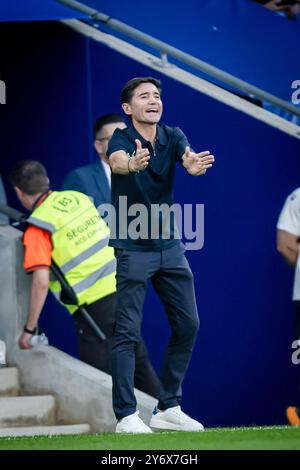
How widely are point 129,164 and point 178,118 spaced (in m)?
3.23

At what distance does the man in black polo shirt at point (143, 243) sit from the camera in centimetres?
775

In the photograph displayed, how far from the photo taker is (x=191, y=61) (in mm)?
10375

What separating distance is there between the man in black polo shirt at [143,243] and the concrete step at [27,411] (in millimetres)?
1537

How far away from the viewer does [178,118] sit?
34.7 feet

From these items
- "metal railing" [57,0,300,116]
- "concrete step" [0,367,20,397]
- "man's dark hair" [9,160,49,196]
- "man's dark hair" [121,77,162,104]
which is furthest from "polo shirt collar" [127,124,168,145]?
"metal railing" [57,0,300,116]

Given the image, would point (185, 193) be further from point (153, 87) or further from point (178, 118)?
point (153, 87)

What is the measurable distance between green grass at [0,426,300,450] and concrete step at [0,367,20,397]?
6.80ft

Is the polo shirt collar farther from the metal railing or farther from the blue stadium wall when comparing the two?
the blue stadium wall

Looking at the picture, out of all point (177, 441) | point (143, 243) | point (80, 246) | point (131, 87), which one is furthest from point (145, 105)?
point (80, 246)

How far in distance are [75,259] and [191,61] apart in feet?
5.78

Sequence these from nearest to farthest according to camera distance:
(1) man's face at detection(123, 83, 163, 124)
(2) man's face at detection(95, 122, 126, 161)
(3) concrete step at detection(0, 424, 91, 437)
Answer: (1) man's face at detection(123, 83, 163, 124), (3) concrete step at detection(0, 424, 91, 437), (2) man's face at detection(95, 122, 126, 161)

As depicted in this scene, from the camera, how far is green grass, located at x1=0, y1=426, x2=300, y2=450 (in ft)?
22.5

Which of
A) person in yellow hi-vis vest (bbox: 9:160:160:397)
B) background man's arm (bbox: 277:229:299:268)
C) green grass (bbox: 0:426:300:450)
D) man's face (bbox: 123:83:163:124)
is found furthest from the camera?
background man's arm (bbox: 277:229:299:268)
